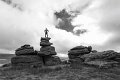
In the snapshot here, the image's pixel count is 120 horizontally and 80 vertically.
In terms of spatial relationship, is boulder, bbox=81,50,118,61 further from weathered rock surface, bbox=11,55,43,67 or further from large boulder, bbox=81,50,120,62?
weathered rock surface, bbox=11,55,43,67

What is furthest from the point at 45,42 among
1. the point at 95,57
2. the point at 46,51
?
the point at 95,57

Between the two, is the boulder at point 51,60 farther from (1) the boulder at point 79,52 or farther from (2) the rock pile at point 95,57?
(1) the boulder at point 79,52

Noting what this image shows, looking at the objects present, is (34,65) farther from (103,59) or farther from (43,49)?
(103,59)

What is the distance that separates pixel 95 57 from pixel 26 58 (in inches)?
841

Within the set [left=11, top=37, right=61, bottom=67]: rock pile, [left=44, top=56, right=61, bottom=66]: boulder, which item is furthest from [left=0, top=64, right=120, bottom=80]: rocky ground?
[left=44, top=56, right=61, bottom=66]: boulder

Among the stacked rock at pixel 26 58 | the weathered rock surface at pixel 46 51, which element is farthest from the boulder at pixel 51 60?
the weathered rock surface at pixel 46 51

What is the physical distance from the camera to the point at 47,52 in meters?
48.6

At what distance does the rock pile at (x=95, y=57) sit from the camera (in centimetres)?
3922

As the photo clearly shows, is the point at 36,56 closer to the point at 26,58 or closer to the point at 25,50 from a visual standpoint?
the point at 26,58

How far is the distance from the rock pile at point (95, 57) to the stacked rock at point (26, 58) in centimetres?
1149

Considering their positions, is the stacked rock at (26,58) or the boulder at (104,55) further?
the stacked rock at (26,58)

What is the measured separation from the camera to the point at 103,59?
42688 millimetres

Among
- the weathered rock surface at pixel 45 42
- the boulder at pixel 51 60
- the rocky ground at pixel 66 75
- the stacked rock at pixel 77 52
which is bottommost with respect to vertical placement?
the rocky ground at pixel 66 75

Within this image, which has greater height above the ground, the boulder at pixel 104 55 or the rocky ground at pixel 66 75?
the boulder at pixel 104 55
